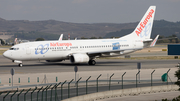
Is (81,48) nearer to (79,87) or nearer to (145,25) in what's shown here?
(145,25)

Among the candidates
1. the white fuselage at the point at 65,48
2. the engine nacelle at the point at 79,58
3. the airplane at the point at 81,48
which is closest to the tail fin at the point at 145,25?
the airplane at the point at 81,48

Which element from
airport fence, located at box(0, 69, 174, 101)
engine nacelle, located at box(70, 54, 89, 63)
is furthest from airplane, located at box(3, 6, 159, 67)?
airport fence, located at box(0, 69, 174, 101)

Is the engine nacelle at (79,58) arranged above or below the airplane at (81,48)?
below

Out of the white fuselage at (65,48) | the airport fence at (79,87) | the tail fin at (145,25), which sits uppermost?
the tail fin at (145,25)

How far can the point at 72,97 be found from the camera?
84.1ft

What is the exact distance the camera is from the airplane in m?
51.9

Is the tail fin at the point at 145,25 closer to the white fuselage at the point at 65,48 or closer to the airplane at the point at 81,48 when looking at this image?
the airplane at the point at 81,48

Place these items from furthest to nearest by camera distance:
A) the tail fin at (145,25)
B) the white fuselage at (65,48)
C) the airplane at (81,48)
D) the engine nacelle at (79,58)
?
the tail fin at (145,25) < the engine nacelle at (79,58) < the airplane at (81,48) < the white fuselage at (65,48)

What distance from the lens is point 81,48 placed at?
57.1 meters

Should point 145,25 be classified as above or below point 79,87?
above

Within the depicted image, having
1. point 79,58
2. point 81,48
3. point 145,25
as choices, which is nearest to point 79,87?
point 79,58

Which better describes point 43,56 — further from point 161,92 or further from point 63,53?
point 161,92

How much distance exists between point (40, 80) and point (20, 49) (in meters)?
15.9

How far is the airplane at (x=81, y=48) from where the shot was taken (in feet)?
170
